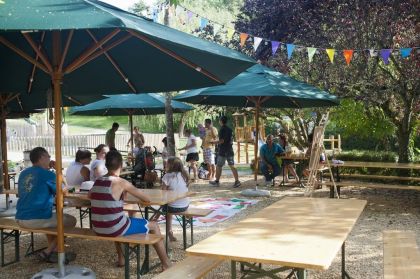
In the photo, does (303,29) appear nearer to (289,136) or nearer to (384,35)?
(384,35)

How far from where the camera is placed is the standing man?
11031 mm

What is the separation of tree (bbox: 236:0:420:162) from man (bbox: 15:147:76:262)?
630 centimetres

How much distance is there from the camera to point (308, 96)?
7.59 meters

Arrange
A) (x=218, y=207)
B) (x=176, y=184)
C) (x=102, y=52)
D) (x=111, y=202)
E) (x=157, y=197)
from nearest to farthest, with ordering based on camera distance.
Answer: (x=102, y=52) → (x=111, y=202) → (x=157, y=197) → (x=176, y=184) → (x=218, y=207)

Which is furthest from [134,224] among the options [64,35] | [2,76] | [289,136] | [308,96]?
[289,136]

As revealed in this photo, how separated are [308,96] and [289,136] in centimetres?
791

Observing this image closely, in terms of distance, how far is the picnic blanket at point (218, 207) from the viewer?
6844mm

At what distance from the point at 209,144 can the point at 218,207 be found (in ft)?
11.6

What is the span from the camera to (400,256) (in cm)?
355

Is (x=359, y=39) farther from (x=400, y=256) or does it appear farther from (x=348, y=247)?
(x=400, y=256)

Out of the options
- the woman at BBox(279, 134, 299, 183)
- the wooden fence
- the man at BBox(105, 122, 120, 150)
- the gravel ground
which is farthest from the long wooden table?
the wooden fence

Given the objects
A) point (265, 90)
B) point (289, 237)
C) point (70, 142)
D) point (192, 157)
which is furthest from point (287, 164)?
point (70, 142)

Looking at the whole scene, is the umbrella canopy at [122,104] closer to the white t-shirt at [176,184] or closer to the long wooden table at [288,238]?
the white t-shirt at [176,184]

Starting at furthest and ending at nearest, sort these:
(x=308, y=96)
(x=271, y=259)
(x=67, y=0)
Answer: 1. (x=308, y=96)
2. (x=67, y=0)
3. (x=271, y=259)
